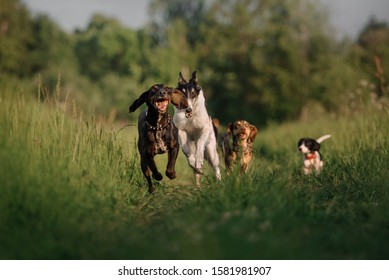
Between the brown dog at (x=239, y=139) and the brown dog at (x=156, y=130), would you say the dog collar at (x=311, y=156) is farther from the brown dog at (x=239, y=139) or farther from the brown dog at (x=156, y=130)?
the brown dog at (x=156, y=130)

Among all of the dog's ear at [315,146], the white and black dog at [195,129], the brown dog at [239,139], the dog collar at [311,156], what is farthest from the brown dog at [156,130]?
the dog's ear at [315,146]

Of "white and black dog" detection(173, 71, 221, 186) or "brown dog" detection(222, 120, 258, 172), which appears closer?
"white and black dog" detection(173, 71, 221, 186)

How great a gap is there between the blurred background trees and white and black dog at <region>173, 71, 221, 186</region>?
10524mm

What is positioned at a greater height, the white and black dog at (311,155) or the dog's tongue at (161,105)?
the dog's tongue at (161,105)

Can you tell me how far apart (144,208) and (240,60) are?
27.7m

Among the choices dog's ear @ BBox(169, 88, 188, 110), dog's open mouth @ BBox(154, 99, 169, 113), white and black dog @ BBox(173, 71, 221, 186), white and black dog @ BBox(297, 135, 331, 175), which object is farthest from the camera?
white and black dog @ BBox(297, 135, 331, 175)

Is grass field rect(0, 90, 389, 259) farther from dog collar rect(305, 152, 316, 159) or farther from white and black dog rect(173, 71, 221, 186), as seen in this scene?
dog collar rect(305, 152, 316, 159)

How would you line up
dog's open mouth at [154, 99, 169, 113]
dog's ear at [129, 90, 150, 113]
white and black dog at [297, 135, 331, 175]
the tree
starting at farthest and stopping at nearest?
the tree < white and black dog at [297, 135, 331, 175] < dog's ear at [129, 90, 150, 113] < dog's open mouth at [154, 99, 169, 113]

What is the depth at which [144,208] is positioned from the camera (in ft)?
19.0

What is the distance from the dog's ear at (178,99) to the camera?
647 centimetres

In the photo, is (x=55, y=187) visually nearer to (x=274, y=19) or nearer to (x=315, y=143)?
(x=315, y=143)

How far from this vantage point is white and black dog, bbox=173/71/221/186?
700cm

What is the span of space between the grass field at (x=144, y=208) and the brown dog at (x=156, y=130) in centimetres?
35

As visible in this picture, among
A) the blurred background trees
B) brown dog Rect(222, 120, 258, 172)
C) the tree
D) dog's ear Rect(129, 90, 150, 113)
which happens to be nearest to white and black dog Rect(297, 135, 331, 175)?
brown dog Rect(222, 120, 258, 172)
